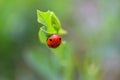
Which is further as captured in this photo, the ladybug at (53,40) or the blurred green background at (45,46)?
the blurred green background at (45,46)

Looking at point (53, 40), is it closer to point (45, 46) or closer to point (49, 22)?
point (49, 22)

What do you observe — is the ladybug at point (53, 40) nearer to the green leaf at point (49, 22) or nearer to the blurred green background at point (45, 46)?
the green leaf at point (49, 22)

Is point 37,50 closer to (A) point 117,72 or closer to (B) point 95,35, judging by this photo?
(B) point 95,35

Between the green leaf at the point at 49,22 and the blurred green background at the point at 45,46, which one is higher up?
the blurred green background at the point at 45,46

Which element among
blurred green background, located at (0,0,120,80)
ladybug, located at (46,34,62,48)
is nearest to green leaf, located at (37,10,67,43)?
ladybug, located at (46,34,62,48)

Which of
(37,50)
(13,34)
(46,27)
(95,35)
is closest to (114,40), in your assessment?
(95,35)

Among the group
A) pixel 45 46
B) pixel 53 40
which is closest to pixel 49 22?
pixel 53 40

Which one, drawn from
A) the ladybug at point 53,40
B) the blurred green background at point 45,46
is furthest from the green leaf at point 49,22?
the blurred green background at point 45,46

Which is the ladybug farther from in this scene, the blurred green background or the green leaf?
the blurred green background
